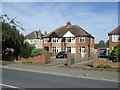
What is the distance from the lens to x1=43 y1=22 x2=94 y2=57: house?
39281 mm

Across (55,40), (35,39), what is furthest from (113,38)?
(35,39)

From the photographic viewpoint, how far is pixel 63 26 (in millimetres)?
46156

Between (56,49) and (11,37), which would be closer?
(11,37)

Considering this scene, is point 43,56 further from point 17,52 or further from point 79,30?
point 79,30

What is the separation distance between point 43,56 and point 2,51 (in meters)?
9.00

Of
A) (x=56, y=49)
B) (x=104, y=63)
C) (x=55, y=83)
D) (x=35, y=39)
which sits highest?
(x=35, y=39)

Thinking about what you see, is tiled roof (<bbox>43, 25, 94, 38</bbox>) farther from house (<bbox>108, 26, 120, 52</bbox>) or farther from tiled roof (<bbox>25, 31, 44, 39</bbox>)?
tiled roof (<bbox>25, 31, 44, 39</bbox>)

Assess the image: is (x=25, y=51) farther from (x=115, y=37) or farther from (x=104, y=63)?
(x=115, y=37)

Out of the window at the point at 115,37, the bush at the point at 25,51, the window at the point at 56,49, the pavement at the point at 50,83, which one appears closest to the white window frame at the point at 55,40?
the window at the point at 56,49

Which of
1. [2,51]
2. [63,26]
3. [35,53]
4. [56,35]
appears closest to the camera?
[35,53]

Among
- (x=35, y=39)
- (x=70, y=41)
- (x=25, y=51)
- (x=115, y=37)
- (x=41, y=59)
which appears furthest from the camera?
(x=35, y=39)

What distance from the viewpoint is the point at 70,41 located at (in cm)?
4038

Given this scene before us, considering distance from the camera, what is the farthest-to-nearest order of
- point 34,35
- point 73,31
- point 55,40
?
point 34,35
point 55,40
point 73,31

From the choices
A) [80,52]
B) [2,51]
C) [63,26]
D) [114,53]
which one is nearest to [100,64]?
[114,53]
